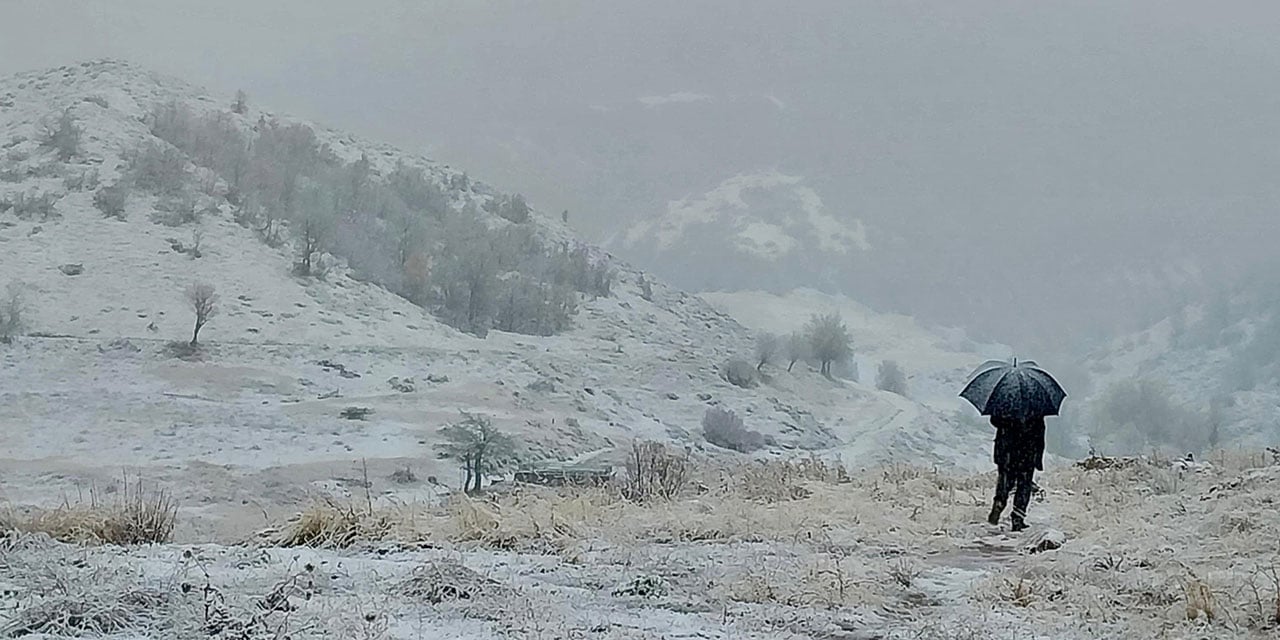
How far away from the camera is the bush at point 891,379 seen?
41.1m

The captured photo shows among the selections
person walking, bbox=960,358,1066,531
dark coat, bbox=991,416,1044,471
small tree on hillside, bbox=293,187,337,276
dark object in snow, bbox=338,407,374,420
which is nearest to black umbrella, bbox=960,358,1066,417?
person walking, bbox=960,358,1066,531

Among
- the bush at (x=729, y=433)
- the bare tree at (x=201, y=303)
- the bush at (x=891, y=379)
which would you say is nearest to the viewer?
the bare tree at (x=201, y=303)

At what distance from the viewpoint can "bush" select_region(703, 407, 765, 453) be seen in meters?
30.7

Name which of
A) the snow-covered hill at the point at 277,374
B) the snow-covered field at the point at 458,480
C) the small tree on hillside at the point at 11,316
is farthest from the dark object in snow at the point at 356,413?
the small tree on hillside at the point at 11,316

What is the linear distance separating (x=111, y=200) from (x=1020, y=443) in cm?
3621

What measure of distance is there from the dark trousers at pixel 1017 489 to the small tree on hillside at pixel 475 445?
15470mm

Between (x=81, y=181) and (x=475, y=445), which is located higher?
(x=81, y=181)

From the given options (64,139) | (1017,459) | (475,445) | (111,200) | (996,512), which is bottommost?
(475,445)

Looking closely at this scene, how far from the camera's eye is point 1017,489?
7746mm

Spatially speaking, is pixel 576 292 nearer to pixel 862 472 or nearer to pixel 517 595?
pixel 862 472

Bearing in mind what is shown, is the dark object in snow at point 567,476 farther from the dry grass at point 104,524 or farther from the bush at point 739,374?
the bush at point 739,374

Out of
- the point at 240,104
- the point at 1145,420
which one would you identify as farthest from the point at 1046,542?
the point at 240,104

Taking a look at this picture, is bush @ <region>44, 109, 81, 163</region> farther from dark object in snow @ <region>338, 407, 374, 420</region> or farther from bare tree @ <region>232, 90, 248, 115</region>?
dark object in snow @ <region>338, 407, 374, 420</region>

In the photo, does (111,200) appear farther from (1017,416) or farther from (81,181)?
(1017,416)
